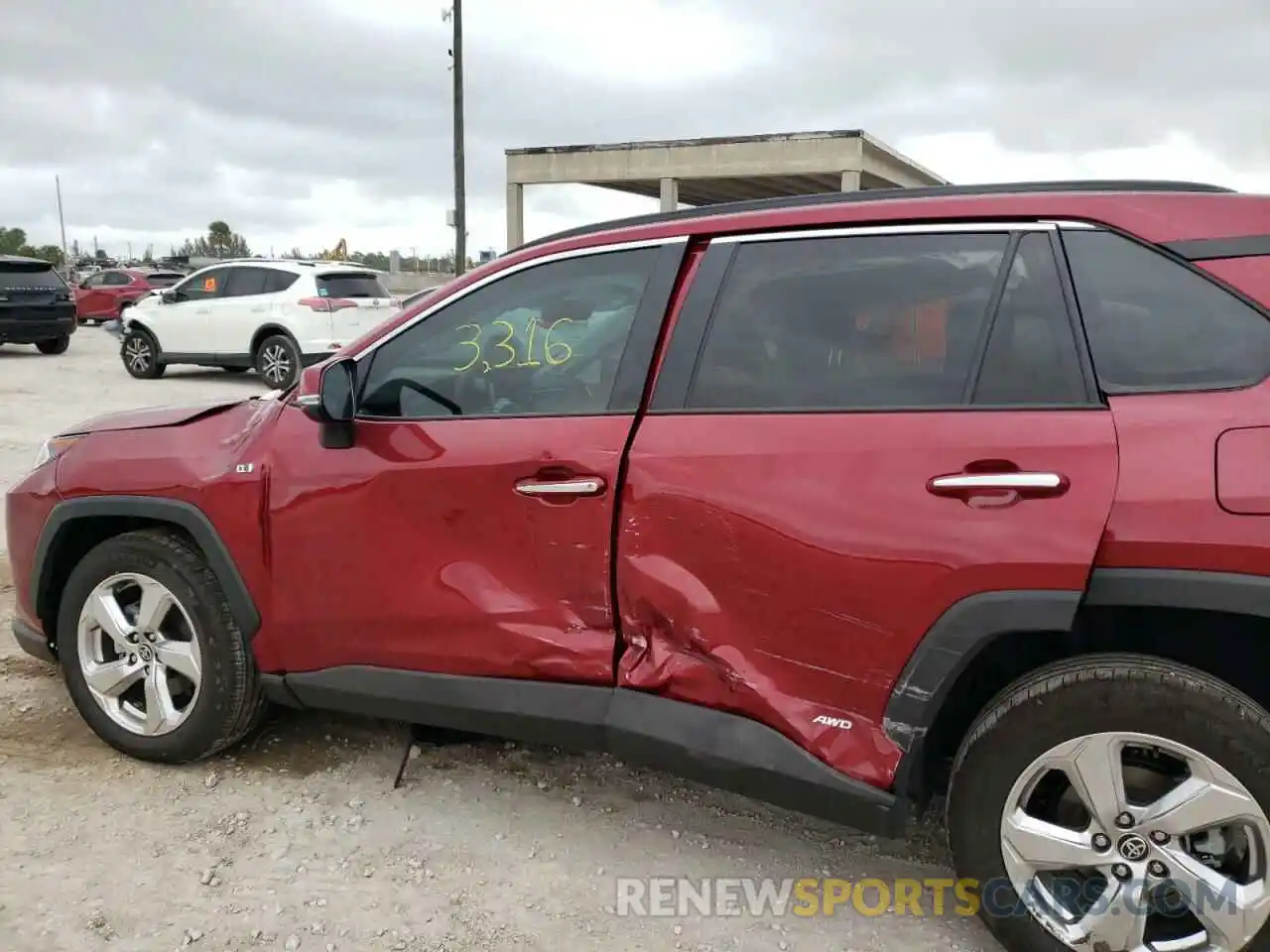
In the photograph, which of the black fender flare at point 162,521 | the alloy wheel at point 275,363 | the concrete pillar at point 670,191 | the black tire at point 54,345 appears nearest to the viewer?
the black fender flare at point 162,521

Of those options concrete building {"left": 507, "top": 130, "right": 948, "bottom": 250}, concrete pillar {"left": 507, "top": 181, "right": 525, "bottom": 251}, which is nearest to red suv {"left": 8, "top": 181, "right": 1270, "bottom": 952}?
concrete building {"left": 507, "top": 130, "right": 948, "bottom": 250}

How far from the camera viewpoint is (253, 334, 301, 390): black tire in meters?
12.6

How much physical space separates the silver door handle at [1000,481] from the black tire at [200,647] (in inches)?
86.2

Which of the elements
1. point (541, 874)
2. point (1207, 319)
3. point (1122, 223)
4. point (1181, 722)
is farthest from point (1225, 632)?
point (541, 874)

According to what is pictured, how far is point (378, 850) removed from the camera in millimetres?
2771

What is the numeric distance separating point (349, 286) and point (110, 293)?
48.1ft

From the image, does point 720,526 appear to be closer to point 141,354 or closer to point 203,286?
point 203,286

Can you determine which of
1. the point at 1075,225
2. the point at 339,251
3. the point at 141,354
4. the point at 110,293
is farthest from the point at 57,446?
the point at 339,251

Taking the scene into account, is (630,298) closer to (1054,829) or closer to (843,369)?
(843,369)

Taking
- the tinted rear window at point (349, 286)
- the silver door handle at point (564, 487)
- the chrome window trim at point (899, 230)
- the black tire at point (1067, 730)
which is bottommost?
the black tire at point (1067, 730)

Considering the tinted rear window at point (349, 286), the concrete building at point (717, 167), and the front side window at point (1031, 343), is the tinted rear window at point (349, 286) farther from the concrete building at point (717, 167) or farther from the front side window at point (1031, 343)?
the front side window at point (1031, 343)

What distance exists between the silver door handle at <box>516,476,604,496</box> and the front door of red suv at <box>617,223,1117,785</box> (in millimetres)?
104

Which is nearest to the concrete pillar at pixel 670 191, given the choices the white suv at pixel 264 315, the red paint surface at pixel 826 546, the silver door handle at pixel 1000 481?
the white suv at pixel 264 315

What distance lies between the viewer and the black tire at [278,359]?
41.3ft
